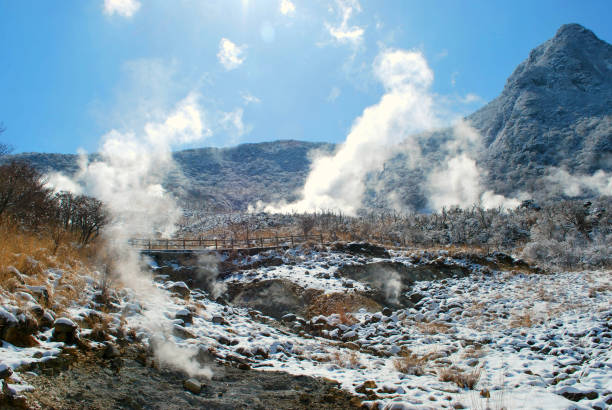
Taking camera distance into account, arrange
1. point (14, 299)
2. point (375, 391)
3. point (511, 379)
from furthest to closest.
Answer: point (511, 379), point (375, 391), point (14, 299)

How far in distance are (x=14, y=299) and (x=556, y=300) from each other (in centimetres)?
1731

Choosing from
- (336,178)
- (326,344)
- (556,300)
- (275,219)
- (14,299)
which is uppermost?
(336,178)

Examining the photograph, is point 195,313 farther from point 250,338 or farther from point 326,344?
point 326,344

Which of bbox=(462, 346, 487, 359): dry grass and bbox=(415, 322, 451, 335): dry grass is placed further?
bbox=(415, 322, 451, 335): dry grass

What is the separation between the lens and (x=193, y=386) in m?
6.00

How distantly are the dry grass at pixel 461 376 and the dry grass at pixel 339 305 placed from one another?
23.1 ft

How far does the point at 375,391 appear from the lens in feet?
21.0

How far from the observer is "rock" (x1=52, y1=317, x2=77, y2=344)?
19.2 ft

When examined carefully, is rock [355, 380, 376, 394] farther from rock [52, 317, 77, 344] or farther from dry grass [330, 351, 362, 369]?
rock [52, 317, 77, 344]

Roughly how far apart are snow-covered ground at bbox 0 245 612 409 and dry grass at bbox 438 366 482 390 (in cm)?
4

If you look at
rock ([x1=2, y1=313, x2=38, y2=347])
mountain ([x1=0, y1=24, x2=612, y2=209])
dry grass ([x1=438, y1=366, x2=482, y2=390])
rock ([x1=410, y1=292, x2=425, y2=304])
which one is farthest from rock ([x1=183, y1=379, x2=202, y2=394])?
mountain ([x1=0, y1=24, x2=612, y2=209])

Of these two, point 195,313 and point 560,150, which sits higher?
point 560,150

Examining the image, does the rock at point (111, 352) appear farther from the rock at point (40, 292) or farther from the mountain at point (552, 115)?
the mountain at point (552, 115)

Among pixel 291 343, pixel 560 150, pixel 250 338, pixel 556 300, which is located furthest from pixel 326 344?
pixel 560 150
